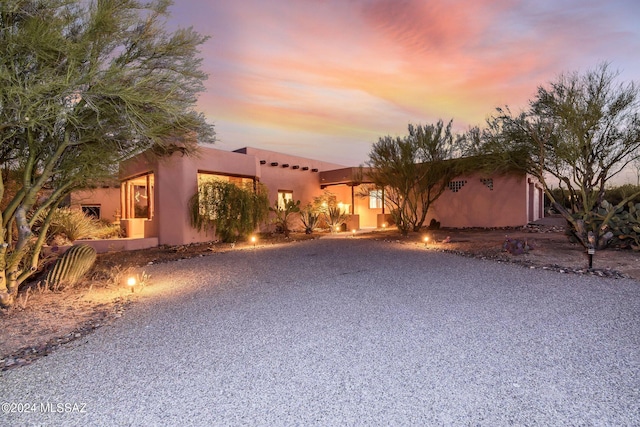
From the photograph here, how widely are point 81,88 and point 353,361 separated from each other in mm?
4112

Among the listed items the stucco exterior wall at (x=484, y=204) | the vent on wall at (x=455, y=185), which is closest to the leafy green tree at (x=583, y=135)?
the stucco exterior wall at (x=484, y=204)

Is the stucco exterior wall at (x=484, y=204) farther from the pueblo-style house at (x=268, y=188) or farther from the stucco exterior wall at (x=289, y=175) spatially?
the stucco exterior wall at (x=289, y=175)

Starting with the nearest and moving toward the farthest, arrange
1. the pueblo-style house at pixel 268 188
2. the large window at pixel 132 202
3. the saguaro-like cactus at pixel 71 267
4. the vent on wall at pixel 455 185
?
the saguaro-like cactus at pixel 71 267, the pueblo-style house at pixel 268 188, the large window at pixel 132 202, the vent on wall at pixel 455 185

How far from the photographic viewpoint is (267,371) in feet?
8.73


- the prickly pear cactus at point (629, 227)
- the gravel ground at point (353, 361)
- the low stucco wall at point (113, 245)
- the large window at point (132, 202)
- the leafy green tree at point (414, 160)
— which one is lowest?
the gravel ground at point (353, 361)

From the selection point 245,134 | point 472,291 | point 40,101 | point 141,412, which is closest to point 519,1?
point 472,291

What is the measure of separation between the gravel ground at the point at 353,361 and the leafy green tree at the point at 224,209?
6.51 m

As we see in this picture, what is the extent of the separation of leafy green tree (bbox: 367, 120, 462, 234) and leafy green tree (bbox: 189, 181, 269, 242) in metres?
5.97

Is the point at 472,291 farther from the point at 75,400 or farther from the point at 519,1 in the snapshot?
the point at 519,1

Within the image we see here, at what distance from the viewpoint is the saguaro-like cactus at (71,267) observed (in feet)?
19.0

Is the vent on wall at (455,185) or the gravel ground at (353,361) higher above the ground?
the vent on wall at (455,185)

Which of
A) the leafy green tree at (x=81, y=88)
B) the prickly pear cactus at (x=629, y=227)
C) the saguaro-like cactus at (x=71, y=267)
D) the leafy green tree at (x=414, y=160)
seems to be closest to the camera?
the leafy green tree at (x=81, y=88)

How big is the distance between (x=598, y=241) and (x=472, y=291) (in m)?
5.66

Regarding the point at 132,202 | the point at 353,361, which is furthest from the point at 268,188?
the point at 353,361
